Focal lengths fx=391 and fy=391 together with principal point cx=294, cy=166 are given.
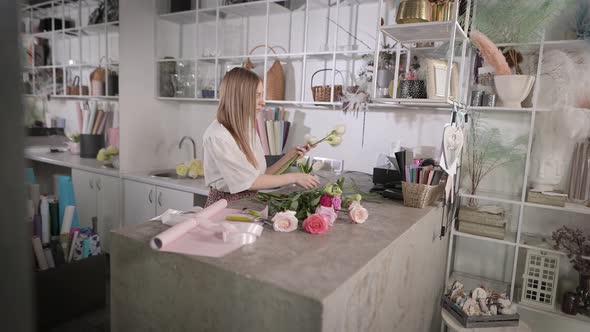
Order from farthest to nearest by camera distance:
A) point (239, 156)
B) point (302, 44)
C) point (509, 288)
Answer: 1. point (302, 44)
2. point (509, 288)
3. point (239, 156)

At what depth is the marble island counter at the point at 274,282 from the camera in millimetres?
917

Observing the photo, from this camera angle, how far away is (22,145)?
0.32 meters

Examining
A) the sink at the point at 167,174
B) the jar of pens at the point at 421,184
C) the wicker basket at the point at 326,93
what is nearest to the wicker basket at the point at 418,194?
the jar of pens at the point at 421,184

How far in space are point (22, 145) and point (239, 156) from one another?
1497mm

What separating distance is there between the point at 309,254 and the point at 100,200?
10.6 ft

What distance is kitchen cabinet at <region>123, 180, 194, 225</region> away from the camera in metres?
3.12

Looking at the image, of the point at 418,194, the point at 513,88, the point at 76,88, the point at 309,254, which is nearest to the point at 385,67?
the point at 513,88

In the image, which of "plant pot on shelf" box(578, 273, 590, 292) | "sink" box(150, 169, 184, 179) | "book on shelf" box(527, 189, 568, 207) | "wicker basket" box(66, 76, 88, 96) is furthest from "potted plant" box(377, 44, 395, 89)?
"wicker basket" box(66, 76, 88, 96)

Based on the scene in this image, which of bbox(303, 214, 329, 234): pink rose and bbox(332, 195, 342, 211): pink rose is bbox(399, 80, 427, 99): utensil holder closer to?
bbox(332, 195, 342, 211): pink rose

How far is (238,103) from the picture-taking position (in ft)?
6.14

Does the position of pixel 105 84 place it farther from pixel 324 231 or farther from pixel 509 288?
pixel 509 288

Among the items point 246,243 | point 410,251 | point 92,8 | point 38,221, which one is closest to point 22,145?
point 246,243

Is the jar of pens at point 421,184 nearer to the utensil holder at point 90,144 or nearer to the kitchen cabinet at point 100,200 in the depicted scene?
the kitchen cabinet at point 100,200

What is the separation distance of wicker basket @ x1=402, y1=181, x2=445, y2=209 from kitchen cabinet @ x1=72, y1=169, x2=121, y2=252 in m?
2.72
